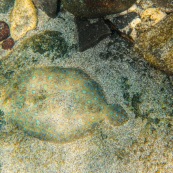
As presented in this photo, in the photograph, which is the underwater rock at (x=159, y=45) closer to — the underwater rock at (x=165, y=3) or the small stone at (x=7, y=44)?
the underwater rock at (x=165, y=3)

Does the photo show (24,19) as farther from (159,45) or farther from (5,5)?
(159,45)

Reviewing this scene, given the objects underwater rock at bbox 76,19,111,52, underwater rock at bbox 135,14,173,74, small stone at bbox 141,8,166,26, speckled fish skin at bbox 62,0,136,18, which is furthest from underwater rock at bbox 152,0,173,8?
underwater rock at bbox 76,19,111,52

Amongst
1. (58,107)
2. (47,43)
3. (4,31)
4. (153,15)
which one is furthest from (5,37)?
(153,15)

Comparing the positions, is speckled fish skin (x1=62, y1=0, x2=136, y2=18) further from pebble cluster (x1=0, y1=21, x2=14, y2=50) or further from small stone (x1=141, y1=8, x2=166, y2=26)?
pebble cluster (x1=0, y1=21, x2=14, y2=50)

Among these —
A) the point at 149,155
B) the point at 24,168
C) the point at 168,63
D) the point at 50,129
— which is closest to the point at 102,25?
the point at 168,63

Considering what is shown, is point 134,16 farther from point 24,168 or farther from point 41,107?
point 24,168
